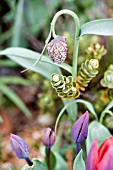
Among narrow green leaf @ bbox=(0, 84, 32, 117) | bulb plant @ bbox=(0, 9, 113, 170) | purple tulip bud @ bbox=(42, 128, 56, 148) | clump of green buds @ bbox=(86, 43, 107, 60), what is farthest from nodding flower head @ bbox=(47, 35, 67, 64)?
narrow green leaf @ bbox=(0, 84, 32, 117)

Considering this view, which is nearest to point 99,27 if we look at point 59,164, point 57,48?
point 57,48

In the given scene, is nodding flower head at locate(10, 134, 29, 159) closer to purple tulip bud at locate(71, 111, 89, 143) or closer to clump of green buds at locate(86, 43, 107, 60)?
purple tulip bud at locate(71, 111, 89, 143)

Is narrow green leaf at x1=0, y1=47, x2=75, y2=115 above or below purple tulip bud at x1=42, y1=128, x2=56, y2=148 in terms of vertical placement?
above

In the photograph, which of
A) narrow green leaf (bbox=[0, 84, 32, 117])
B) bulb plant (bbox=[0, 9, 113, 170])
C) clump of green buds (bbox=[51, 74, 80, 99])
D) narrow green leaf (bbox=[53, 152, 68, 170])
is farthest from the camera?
narrow green leaf (bbox=[0, 84, 32, 117])

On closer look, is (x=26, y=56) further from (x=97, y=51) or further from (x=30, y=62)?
(x=97, y=51)

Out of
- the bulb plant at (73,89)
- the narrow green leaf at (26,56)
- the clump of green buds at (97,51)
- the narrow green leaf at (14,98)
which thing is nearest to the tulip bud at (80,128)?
the bulb plant at (73,89)

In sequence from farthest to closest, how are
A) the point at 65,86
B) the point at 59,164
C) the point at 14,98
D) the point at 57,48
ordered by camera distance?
the point at 14,98 < the point at 59,164 < the point at 65,86 < the point at 57,48
